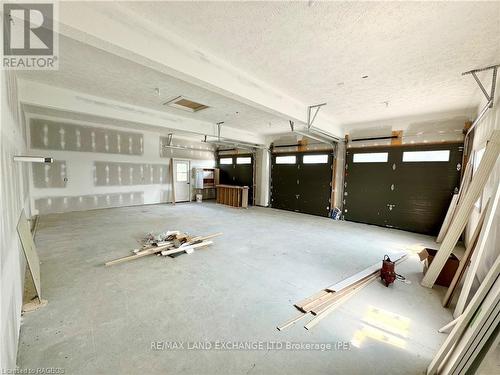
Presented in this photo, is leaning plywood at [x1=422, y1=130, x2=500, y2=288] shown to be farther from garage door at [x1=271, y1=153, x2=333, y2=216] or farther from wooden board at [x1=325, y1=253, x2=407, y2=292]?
garage door at [x1=271, y1=153, x2=333, y2=216]

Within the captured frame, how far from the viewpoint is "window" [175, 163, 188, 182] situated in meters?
9.12

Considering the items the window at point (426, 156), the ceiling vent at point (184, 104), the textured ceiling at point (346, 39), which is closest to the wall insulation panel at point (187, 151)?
the ceiling vent at point (184, 104)

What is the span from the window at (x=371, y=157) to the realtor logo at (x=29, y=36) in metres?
6.63

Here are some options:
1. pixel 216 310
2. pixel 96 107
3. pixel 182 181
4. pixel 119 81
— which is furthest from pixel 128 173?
pixel 216 310

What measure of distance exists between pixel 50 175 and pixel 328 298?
7.83 meters

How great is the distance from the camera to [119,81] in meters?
3.52

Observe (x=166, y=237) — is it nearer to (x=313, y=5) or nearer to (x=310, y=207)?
(x=313, y=5)

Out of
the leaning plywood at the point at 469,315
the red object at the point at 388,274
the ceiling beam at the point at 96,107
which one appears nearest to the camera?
the leaning plywood at the point at 469,315

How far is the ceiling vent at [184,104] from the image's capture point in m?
4.34

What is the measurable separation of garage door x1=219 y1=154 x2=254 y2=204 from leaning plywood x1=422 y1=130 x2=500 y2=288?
23.1ft

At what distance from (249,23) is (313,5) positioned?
0.60 meters

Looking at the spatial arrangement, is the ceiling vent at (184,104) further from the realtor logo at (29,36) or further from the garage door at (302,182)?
the garage door at (302,182)

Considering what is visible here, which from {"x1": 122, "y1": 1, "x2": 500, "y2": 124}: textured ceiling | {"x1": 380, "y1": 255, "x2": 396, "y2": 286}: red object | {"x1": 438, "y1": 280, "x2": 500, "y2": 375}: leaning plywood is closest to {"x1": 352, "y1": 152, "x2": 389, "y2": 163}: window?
{"x1": 122, "y1": 1, "x2": 500, "y2": 124}: textured ceiling

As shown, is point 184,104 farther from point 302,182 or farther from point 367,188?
point 367,188
